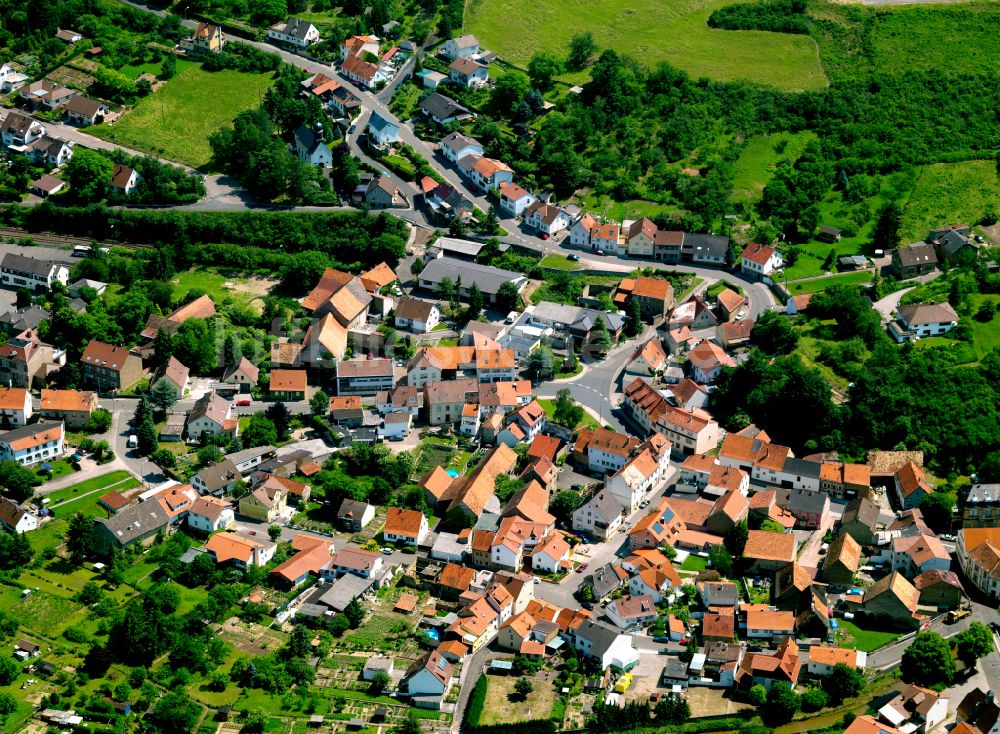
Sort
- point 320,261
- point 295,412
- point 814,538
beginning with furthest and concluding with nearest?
point 320,261
point 295,412
point 814,538

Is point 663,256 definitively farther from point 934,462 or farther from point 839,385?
point 934,462

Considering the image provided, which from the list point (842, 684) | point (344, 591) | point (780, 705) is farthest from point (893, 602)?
point (344, 591)

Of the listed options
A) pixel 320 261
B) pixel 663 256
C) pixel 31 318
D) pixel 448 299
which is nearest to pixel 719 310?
pixel 663 256

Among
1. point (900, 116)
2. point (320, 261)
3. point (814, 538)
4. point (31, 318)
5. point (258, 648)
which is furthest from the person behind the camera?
point (900, 116)

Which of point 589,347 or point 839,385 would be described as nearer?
point 839,385

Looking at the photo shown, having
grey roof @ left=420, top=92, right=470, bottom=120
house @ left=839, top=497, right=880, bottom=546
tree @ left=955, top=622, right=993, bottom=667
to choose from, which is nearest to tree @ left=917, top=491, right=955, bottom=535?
house @ left=839, top=497, right=880, bottom=546

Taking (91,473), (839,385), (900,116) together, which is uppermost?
(900,116)

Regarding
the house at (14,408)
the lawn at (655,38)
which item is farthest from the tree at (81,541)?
the lawn at (655,38)

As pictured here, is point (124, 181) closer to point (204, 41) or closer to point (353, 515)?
point (204, 41)
